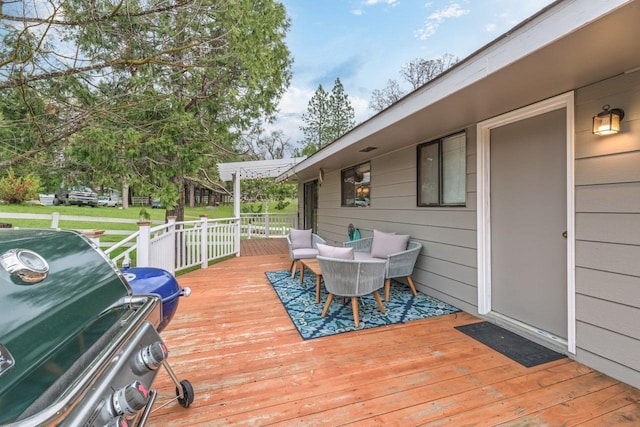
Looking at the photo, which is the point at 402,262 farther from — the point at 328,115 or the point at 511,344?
the point at 328,115

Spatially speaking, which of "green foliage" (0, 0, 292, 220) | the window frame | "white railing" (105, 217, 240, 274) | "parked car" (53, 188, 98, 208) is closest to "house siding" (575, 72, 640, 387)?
the window frame

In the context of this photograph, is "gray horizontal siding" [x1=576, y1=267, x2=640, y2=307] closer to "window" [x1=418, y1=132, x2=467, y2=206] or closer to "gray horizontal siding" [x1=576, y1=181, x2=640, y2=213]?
"gray horizontal siding" [x1=576, y1=181, x2=640, y2=213]

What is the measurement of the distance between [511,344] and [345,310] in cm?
171

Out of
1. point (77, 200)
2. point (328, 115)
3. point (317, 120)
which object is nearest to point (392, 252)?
point (328, 115)

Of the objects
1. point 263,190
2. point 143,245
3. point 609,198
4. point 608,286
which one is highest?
point 263,190

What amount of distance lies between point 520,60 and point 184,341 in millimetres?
3560

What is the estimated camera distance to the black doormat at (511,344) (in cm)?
245

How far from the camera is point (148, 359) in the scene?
1.03m

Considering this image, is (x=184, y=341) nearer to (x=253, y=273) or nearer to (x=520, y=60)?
(x=253, y=273)

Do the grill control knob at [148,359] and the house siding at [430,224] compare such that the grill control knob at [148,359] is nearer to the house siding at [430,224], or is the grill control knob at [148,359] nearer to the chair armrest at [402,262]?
the chair armrest at [402,262]

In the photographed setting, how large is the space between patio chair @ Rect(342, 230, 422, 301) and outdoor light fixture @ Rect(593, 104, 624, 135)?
2.25 m

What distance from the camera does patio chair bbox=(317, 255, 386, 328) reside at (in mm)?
3150

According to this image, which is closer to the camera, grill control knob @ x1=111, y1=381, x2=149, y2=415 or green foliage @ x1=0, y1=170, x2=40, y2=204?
grill control knob @ x1=111, y1=381, x2=149, y2=415

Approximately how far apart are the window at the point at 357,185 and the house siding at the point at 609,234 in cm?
369
